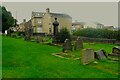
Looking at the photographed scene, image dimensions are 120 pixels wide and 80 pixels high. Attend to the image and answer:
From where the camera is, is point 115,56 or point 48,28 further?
point 48,28

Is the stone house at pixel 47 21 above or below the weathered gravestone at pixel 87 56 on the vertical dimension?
above

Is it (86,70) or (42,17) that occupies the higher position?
(42,17)

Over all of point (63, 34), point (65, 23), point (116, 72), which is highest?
point (65, 23)

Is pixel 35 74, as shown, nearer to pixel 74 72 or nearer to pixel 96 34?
pixel 74 72

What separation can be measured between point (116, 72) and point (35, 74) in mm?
4352

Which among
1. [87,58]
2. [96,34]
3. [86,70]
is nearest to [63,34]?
[87,58]

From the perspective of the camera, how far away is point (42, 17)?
81562 mm

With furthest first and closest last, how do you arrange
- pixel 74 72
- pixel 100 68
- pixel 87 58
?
pixel 87 58 → pixel 100 68 → pixel 74 72

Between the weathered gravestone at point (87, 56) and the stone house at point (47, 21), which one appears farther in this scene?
the stone house at point (47, 21)

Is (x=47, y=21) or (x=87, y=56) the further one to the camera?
(x=47, y=21)

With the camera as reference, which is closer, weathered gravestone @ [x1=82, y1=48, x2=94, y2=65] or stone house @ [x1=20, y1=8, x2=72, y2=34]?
weathered gravestone @ [x1=82, y1=48, x2=94, y2=65]

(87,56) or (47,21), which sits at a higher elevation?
(47,21)

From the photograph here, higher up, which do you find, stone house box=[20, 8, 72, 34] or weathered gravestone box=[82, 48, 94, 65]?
stone house box=[20, 8, 72, 34]

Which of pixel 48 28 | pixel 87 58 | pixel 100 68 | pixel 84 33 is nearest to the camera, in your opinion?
pixel 100 68
